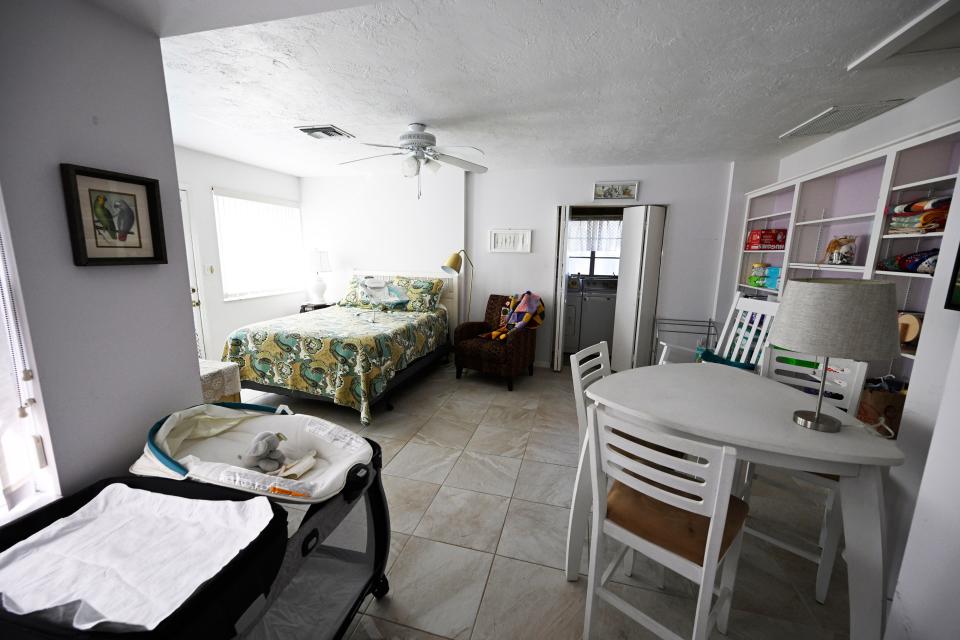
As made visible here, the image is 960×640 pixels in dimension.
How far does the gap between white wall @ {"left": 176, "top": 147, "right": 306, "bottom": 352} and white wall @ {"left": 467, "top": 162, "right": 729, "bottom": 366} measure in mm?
2636

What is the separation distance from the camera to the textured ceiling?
153 centimetres

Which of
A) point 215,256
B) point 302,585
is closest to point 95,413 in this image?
point 302,585

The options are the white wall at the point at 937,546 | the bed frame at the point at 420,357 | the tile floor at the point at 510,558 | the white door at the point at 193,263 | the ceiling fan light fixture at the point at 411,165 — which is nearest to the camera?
the white wall at the point at 937,546

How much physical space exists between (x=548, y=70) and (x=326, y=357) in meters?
2.50

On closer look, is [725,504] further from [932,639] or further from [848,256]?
[848,256]

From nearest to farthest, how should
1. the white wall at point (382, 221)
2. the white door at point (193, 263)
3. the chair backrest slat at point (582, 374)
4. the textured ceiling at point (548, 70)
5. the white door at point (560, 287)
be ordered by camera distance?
the textured ceiling at point (548, 70) → the chair backrest slat at point (582, 374) → the white door at point (193, 263) → the white door at point (560, 287) → the white wall at point (382, 221)

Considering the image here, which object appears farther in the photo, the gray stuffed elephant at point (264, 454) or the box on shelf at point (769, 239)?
the box on shelf at point (769, 239)

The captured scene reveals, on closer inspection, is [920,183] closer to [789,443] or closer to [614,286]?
[789,443]

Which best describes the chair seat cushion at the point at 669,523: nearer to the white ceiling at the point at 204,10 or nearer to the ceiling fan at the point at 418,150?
the white ceiling at the point at 204,10

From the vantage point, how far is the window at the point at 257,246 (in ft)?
13.7

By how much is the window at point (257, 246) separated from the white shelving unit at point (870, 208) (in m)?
5.40

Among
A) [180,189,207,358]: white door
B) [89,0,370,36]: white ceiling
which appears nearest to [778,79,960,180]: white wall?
[89,0,370,36]: white ceiling

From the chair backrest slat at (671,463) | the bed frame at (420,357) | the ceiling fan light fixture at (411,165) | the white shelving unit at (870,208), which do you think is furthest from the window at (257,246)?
the white shelving unit at (870,208)

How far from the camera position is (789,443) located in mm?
1158
